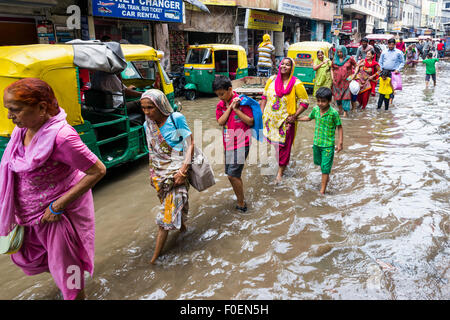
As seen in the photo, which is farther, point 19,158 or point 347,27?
point 347,27

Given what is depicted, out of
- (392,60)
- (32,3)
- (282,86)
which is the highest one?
(32,3)

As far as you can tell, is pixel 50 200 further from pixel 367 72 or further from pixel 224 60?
pixel 224 60

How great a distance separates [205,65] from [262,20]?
8.73 m

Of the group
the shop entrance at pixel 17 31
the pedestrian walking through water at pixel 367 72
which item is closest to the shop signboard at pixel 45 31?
the shop entrance at pixel 17 31

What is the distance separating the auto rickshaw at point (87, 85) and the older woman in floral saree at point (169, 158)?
5.31 ft

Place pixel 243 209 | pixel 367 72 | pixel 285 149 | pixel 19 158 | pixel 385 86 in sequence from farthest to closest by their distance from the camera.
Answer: pixel 367 72 < pixel 385 86 < pixel 285 149 < pixel 243 209 < pixel 19 158

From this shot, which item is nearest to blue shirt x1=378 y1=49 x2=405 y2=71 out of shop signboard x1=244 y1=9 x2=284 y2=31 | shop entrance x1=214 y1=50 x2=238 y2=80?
shop entrance x1=214 y1=50 x2=238 y2=80

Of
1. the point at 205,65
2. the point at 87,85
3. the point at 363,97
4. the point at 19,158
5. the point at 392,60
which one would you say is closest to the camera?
the point at 19,158

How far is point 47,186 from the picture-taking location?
2.14 m

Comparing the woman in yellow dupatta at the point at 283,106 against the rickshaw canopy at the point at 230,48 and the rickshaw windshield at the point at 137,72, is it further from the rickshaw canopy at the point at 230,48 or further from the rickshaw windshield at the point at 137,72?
the rickshaw canopy at the point at 230,48

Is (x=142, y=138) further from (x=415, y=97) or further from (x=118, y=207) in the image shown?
(x=415, y=97)

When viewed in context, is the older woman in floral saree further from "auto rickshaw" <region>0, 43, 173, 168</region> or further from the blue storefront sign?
the blue storefront sign

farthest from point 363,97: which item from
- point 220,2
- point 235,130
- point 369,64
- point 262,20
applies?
point 262,20

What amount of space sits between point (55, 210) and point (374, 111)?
9873mm
